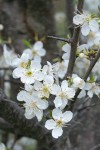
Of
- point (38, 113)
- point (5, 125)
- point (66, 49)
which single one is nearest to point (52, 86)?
point (38, 113)

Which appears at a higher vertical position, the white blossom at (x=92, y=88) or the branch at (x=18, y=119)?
the white blossom at (x=92, y=88)

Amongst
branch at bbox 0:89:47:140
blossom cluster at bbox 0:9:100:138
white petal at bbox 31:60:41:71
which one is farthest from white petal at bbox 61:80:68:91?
branch at bbox 0:89:47:140

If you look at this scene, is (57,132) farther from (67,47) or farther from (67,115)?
(67,47)

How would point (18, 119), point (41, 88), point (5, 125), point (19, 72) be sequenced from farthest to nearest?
point (5, 125) < point (18, 119) < point (19, 72) < point (41, 88)

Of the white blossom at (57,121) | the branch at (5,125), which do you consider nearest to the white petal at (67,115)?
the white blossom at (57,121)

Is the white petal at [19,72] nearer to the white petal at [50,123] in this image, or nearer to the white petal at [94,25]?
the white petal at [50,123]

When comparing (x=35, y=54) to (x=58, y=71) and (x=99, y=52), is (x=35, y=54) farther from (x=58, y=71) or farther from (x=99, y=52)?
(x=99, y=52)

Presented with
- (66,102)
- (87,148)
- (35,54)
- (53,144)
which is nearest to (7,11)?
(35,54)
